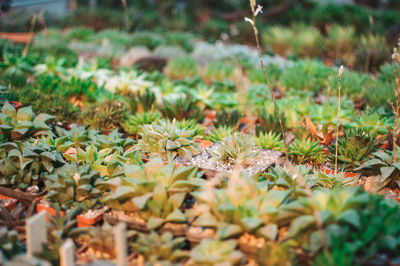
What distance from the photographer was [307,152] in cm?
329

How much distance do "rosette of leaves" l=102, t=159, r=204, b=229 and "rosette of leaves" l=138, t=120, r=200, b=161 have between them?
1.86ft

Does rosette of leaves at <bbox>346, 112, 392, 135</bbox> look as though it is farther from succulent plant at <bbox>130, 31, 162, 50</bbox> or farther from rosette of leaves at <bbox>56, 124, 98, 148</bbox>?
succulent plant at <bbox>130, 31, 162, 50</bbox>

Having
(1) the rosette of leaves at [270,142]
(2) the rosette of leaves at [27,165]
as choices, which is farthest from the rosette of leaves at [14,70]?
(1) the rosette of leaves at [270,142]

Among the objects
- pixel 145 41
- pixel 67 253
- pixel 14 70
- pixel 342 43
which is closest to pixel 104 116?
pixel 14 70

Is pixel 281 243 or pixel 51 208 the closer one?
pixel 281 243

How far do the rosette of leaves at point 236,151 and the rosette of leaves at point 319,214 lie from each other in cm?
87

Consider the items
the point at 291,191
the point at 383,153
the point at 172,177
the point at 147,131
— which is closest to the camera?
the point at 291,191

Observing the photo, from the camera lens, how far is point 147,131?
10.6ft

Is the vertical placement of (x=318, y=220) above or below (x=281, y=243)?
above

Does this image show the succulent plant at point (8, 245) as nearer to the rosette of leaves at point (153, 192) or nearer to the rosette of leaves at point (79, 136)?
the rosette of leaves at point (153, 192)

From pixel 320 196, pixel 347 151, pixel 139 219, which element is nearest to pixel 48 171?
pixel 139 219

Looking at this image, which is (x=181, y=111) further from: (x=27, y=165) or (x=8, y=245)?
(x=8, y=245)

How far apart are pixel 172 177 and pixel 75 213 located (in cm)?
62

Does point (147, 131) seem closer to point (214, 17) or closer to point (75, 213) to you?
point (75, 213)
